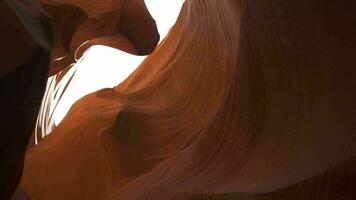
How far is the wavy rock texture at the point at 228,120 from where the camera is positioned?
415 mm

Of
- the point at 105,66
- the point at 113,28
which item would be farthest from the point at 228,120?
the point at 105,66

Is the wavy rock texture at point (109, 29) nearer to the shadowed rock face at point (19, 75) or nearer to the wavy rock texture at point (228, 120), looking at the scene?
the wavy rock texture at point (228, 120)

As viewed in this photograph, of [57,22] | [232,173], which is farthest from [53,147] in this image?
[232,173]

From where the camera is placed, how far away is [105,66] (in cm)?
91

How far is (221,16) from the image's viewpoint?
0.63 metres

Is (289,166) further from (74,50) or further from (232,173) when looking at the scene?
(74,50)

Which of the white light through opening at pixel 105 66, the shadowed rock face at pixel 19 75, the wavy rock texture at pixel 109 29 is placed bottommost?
the white light through opening at pixel 105 66

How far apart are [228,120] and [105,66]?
402 mm

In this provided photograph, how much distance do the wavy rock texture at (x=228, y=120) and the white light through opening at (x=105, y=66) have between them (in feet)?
0.15

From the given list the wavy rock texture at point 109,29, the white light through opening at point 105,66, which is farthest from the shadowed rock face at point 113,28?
the white light through opening at point 105,66

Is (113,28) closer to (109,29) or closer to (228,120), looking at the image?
(109,29)

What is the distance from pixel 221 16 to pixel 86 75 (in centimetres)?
30

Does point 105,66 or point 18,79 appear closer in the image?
point 18,79

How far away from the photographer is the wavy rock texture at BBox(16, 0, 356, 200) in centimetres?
41
